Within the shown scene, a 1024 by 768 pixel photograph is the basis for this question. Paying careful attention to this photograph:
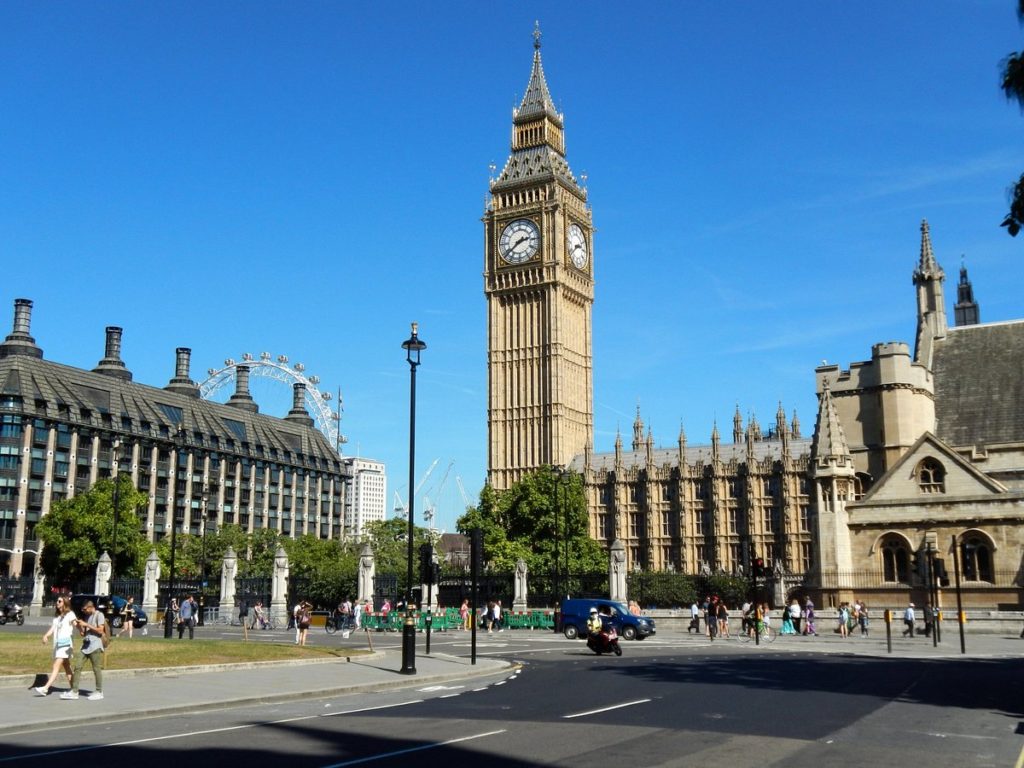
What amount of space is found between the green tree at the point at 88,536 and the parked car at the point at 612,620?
4536 cm

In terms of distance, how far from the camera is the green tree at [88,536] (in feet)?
250

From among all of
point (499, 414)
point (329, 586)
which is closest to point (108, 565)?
point (329, 586)

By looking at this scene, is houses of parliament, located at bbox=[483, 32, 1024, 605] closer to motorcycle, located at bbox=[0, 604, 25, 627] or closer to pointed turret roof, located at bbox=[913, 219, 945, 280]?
pointed turret roof, located at bbox=[913, 219, 945, 280]

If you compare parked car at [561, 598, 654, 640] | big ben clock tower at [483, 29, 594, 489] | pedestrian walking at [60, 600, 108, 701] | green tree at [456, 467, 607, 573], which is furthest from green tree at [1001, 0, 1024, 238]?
big ben clock tower at [483, 29, 594, 489]

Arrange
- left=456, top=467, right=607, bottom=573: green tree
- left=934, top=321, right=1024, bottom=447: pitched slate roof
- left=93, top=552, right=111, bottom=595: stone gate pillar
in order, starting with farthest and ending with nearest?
1. left=456, top=467, right=607, bottom=573: green tree
2. left=93, top=552, right=111, bottom=595: stone gate pillar
3. left=934, top=321, right=1024, bottom=447: pitched slate roof

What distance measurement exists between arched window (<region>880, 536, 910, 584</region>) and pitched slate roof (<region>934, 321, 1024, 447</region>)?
9204mm

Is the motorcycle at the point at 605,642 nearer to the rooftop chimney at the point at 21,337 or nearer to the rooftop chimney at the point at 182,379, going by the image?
the rooftop chimney at the point at 21,337

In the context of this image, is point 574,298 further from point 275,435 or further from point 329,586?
point 329,586

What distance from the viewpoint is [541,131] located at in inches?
4815

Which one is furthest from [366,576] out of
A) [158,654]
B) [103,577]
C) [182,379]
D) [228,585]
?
[182,379]

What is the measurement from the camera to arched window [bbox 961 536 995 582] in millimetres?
40938

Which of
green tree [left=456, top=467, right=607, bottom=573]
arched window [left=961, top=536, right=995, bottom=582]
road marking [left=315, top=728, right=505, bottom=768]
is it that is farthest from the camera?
green tree [left=456, top=467, right=607, bottom=573]

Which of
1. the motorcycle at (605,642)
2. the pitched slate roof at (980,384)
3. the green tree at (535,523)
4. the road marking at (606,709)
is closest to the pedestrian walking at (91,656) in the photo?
the road marking at (606,709)

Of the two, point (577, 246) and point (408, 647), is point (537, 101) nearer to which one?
point (577, 246)
